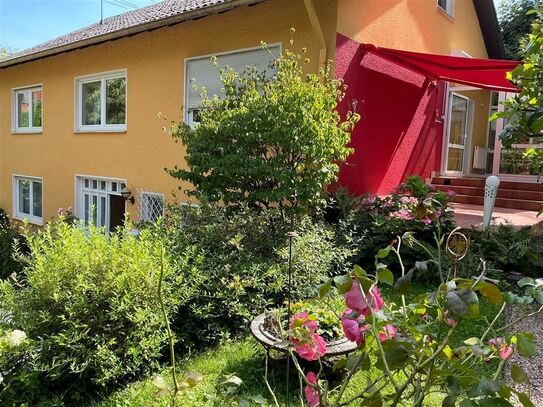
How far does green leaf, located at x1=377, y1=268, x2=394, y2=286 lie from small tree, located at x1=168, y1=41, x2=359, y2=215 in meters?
4.60

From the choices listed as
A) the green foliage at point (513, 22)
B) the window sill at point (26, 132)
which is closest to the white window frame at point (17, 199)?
the window sill at point (26, 132)

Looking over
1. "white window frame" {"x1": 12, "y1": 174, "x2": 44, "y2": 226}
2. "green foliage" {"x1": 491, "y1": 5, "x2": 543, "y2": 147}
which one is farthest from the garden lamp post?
"white window frame" {"x1": 12, "y1": 174, "x2": 44, "y2": 226}

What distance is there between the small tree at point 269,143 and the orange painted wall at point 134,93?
175 centimetres

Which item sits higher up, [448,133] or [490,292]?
[448,133]

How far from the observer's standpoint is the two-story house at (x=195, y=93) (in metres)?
8.38

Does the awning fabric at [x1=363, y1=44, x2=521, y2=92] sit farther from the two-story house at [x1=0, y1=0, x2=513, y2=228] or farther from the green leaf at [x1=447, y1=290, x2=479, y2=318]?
the green leaf at [x1=447, y1=290, x2=479, y2=318]

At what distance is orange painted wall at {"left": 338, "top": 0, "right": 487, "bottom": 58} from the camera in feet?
27.0

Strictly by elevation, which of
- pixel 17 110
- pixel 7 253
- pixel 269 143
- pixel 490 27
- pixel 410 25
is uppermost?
pixel 490 27

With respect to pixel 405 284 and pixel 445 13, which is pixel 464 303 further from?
pixel 445 13

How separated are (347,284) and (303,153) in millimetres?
4988

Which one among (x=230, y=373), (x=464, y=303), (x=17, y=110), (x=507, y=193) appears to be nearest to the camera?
(x=464, y=303)

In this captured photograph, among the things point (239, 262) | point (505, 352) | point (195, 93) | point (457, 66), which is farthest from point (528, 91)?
point (195, 93)

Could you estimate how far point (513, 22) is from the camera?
18516 mm

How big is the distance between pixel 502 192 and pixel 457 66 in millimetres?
4299
